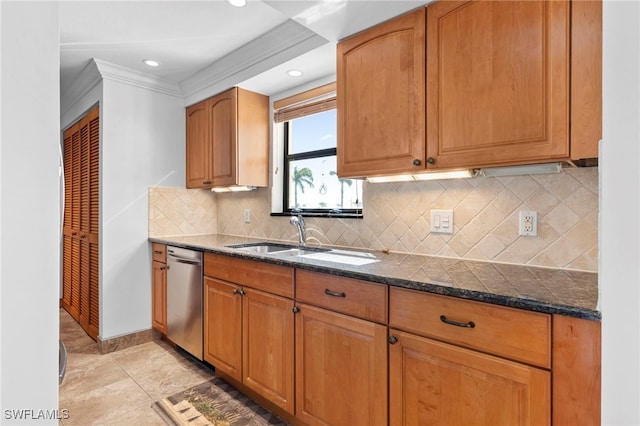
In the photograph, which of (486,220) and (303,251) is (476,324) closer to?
(486,220)

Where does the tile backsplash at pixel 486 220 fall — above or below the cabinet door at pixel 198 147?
below

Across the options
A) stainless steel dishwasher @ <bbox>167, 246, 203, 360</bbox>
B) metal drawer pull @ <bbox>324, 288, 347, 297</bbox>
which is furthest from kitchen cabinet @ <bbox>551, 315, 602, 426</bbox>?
stainless steel dishwasher @ <bbox>167, 246, 203, 360</bbox>

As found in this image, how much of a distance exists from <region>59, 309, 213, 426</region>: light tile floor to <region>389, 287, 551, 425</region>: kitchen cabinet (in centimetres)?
Answer: 144

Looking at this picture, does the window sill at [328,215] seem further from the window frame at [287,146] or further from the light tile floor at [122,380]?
the light tile floor at [122,380]

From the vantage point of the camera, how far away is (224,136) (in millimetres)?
2918

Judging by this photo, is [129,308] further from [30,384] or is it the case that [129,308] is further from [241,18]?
[30,384]

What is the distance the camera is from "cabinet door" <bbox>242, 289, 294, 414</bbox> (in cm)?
183

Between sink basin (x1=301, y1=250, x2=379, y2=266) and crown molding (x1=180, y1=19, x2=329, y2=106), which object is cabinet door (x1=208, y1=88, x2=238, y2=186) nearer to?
crown molding (x1=180, y1=19, x2=329, y2=106)

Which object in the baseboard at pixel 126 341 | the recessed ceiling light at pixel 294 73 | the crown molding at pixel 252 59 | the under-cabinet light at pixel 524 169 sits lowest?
the baseboard at pixel 126 341

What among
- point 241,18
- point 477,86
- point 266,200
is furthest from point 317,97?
point 477,86

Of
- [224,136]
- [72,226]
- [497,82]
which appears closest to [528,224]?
[497,82]

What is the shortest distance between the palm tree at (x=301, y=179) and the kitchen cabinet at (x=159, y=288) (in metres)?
1.20

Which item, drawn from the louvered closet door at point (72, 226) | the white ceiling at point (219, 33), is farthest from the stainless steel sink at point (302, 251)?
the louvered closet door at point (72, 226)

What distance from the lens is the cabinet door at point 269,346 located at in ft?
5.99
